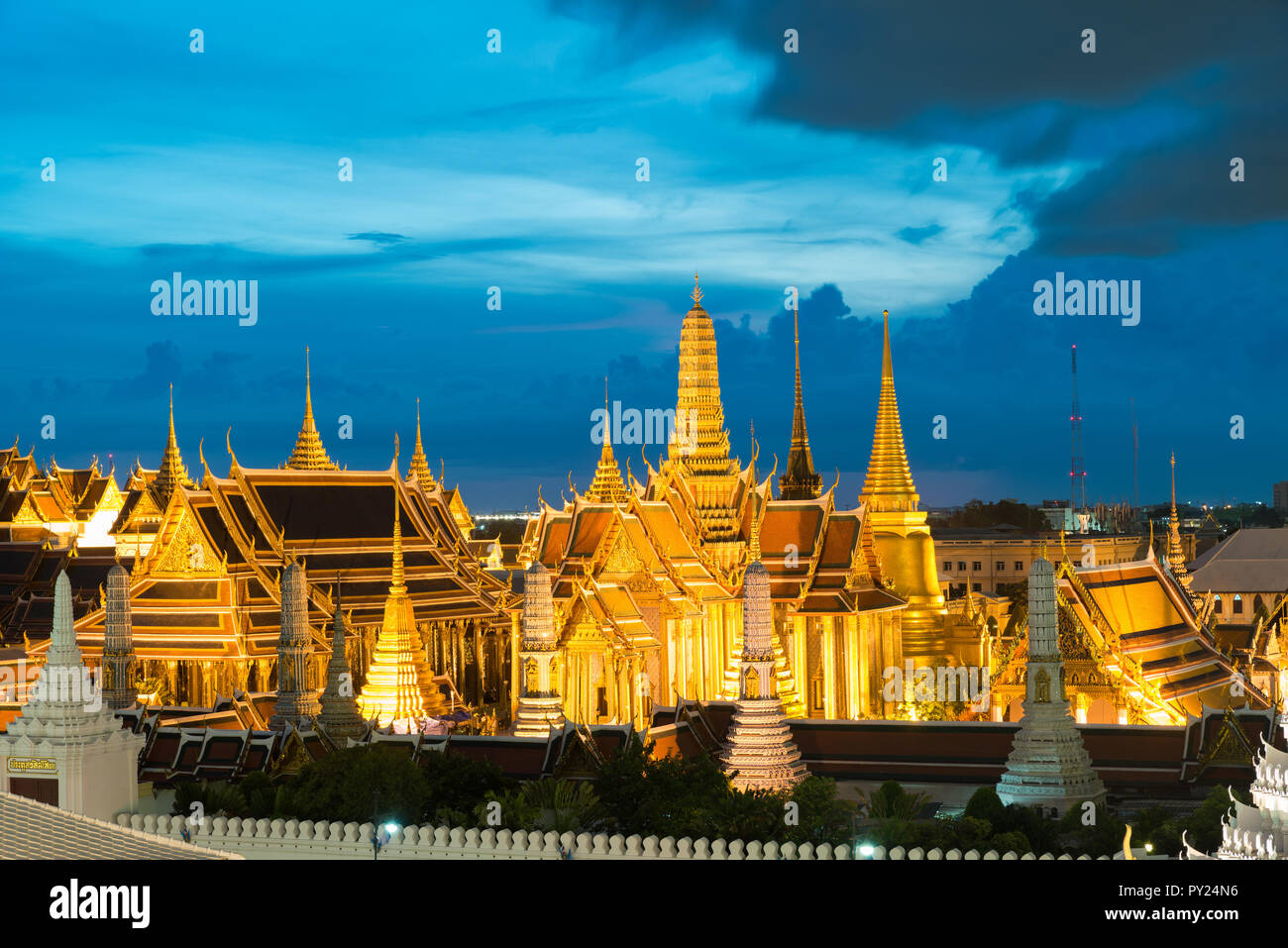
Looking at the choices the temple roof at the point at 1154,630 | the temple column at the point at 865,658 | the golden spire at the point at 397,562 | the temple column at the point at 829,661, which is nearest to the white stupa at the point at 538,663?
the golden spire at the point at 397,562

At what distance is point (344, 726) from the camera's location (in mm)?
35688

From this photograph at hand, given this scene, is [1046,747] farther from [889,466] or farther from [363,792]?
[889,466]

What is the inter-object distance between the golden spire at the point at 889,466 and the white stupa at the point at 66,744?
30812 mm

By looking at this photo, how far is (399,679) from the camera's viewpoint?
43125 millimetres

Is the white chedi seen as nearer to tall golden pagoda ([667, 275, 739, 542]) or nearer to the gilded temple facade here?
the gilded temple facade

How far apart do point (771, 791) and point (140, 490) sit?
6074cm

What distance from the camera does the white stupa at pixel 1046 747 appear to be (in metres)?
30.5

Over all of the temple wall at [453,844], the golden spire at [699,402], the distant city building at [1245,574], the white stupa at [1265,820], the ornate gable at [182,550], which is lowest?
the temple wall at [453,844]

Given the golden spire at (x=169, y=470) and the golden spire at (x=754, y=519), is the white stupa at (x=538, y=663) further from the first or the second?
the golden spire at (x=169, y=470)

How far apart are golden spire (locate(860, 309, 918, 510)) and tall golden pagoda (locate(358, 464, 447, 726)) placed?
1749 centimetres
